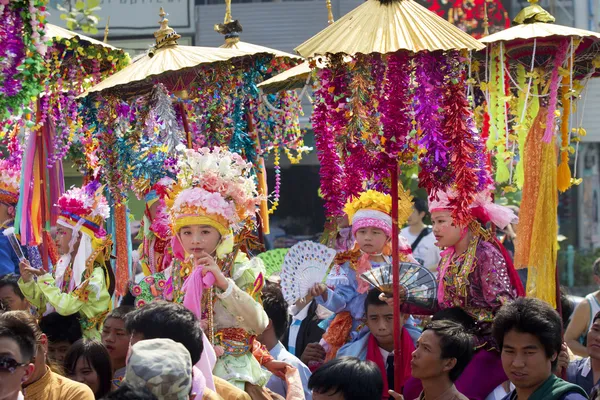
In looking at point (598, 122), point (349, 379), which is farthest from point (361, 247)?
point (598, 122)

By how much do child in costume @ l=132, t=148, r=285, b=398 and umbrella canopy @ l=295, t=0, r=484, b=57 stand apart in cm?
96

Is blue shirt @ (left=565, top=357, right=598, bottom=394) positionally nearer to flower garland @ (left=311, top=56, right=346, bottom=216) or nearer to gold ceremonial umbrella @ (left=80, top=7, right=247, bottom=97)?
flower garland @ (left=311, top=56, right=346, bottom=216)

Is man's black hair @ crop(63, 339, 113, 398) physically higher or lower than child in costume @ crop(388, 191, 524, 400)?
lower

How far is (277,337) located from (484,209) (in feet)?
4.91

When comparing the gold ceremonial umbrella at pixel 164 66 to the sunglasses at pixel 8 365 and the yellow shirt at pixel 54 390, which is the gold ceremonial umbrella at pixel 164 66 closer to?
the yellow shirt at pixel 54 390

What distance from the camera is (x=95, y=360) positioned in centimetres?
477

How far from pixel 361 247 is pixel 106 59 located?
2270mm

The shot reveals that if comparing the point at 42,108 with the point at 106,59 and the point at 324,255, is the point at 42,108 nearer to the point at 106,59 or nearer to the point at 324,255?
the point at 106,59

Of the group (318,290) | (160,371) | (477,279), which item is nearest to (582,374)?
(477,279)

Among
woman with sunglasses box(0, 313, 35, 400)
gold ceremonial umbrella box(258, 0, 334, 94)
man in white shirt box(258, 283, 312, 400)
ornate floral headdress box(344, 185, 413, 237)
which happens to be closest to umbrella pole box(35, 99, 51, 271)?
gold ceremonial umbrella box(258, 0, 334, 94)

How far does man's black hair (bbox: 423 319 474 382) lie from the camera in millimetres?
4324

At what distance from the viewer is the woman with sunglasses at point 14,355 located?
11.6 ft

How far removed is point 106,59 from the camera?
21.8 feet

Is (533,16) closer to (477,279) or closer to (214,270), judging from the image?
(477,279)
